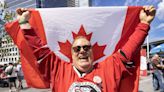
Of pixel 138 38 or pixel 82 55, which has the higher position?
pixel 138 38

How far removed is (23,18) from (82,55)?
2.13 feet

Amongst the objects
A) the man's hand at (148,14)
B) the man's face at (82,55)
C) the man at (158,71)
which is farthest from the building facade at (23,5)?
the man's face at (82,55)

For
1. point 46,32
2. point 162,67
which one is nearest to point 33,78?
point 46,32

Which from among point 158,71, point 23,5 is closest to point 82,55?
point 158,71

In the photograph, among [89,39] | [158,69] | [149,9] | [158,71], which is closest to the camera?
[149,9]

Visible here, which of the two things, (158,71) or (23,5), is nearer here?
(158,71)

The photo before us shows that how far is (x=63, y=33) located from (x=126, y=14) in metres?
0.73

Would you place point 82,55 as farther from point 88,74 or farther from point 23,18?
point 23,18

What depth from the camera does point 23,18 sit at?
367cm

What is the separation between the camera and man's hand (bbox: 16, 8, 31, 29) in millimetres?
3641

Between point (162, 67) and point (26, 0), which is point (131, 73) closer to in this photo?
point (162, 67)

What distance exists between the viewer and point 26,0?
35750 millimetres

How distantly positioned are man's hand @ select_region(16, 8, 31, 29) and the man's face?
0.48 meters

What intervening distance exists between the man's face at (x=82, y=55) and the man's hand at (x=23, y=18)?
48 centimetres
